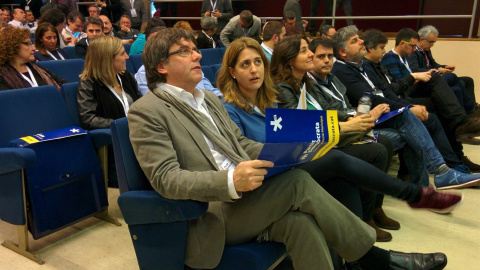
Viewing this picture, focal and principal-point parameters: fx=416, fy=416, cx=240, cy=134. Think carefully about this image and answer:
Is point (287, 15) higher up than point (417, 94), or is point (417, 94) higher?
point (287, 15)

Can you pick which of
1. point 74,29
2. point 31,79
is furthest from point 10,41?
point 74,29

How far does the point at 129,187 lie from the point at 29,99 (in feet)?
3.53

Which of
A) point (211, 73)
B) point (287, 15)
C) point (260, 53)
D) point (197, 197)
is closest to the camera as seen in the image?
point (197, 197)

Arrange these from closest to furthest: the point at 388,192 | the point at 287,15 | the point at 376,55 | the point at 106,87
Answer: the point at 388,192, the point at 106,87, the point at 376,55, the point at 287,15

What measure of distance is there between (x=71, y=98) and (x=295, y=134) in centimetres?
168

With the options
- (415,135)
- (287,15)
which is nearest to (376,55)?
(415,135)

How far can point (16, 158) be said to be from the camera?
1788 mm

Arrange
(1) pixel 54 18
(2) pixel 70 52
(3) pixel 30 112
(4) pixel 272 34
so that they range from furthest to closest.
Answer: (1) pixel 54 18, (2) pixel 70 52, (4) pixel 272 34, (3) pixel 30 112

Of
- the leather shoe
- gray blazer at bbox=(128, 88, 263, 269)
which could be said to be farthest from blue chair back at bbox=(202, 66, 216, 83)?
the leather shoe

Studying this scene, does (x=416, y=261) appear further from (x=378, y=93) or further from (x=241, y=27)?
(x=241, y=27)

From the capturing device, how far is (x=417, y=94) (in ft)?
11.9

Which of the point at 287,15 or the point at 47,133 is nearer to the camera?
the point at 47,133

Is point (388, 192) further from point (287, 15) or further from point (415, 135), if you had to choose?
point (287, 15)

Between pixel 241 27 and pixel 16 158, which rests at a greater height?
pixel 241 27
